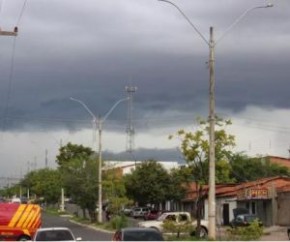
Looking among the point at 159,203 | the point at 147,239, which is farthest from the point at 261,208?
the point at 147,239

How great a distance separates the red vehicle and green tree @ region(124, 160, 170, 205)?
57.6 meters

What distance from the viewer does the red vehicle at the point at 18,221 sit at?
35.3 metres

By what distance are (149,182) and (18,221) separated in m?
59.5

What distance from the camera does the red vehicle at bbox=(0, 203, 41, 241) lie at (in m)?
35.3

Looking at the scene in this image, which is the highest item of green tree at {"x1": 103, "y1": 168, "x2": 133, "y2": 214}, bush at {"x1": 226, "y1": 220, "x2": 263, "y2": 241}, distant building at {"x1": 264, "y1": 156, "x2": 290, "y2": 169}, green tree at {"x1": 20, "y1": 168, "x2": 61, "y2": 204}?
distant building at {"x1": 264, "y1": 156, "x2": 290, "y2": 169}

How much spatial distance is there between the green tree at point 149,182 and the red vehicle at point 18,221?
189ft

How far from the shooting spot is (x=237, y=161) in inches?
4269

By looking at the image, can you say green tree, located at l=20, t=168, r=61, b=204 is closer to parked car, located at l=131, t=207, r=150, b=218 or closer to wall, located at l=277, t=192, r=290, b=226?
parked car, located at l=131, t=207, r=150, b=218

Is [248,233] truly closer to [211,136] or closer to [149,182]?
[211,136]

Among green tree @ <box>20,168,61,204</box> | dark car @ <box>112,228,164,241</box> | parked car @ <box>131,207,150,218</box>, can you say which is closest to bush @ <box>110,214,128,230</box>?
dark car @ <box>112,228,164,241</box>

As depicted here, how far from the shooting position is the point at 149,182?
312 feet

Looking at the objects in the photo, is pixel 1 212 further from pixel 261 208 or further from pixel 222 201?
pixel 222 201

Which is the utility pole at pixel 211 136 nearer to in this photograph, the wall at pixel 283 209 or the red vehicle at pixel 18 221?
the red vehicle at pixel 18 221

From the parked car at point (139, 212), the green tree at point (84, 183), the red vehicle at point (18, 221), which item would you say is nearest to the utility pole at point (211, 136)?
the red vehicle at point (18, 221)
